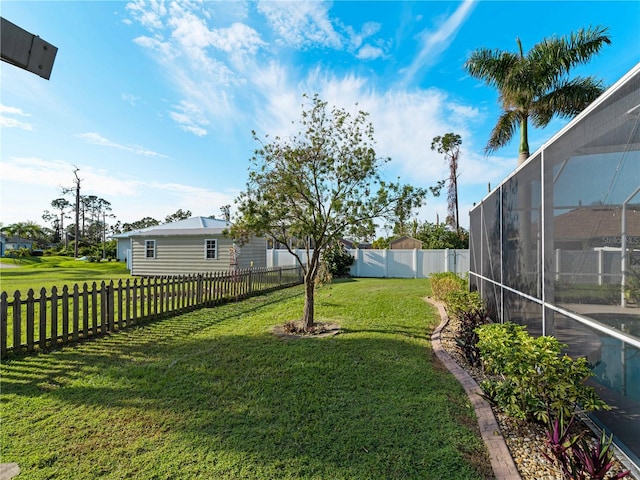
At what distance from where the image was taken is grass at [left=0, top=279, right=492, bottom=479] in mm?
2213

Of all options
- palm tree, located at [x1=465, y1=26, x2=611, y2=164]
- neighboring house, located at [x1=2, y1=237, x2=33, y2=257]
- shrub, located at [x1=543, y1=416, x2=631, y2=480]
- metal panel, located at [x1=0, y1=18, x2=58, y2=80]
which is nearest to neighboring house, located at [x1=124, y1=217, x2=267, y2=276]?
palm tree, located at [x1=465, y1=26, x2=611, y2=164]

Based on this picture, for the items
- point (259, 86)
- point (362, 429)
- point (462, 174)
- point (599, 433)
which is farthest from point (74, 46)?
point (462, 174)

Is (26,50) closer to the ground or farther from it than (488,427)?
farther from it

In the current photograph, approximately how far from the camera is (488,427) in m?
2.69

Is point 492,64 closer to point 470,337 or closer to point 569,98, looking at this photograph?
point 569,98

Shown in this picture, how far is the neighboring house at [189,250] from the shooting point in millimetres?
15508

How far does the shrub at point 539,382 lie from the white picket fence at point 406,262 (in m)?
15.0

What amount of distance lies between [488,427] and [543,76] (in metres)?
13.8

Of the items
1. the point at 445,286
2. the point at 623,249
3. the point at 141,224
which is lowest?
the point at 445,286

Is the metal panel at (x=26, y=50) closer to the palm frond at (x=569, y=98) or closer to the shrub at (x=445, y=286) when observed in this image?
the shrub at (x=445, y=286)

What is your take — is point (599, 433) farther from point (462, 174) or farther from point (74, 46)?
point (462, 174)

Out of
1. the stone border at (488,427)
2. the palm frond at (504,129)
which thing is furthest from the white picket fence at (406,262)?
the stone border at (488,427)

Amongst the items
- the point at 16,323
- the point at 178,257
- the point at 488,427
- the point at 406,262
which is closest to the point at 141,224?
the point at 178,257

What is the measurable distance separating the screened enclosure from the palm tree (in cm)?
1026
